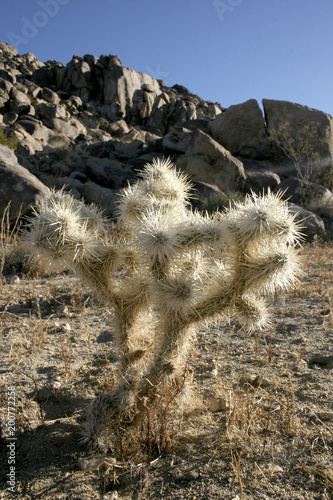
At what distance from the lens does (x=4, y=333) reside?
10.7ft

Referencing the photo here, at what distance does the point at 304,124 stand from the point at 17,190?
13.8 metres

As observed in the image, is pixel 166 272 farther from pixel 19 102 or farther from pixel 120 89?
pixel 120 89

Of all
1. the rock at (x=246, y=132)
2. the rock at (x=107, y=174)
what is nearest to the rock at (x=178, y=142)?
the rock at (x=246, y=132)

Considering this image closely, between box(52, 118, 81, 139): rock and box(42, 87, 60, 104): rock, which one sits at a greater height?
box(42, 87, 60, 104): rock

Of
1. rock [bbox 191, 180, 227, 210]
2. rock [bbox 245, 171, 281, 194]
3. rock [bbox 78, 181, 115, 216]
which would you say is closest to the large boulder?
rock [bbox 245, 171, 281, 194]

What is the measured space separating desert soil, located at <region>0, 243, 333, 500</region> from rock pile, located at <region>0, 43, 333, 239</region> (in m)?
1.73

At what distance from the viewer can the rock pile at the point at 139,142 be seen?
12789mm

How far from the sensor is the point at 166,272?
204 cm

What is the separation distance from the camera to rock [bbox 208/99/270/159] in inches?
639

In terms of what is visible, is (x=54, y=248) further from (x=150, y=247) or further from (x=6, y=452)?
(x=6, y=452)

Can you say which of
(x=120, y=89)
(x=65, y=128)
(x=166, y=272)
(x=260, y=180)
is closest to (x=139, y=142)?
(x=260, y=180)

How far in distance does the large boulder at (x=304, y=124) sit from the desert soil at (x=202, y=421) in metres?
13.6

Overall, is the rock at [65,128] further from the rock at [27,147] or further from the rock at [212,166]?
the rock at [212,166]

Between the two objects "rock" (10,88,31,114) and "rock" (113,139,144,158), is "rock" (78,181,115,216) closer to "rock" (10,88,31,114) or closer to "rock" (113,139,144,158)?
"rock" (113,139,144,158)
